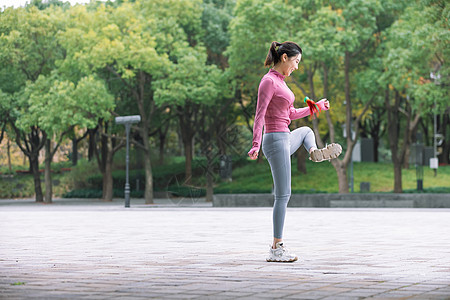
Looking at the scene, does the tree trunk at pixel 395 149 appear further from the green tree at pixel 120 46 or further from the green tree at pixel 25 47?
the green tree at pixel 25 47

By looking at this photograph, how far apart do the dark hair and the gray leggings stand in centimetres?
84

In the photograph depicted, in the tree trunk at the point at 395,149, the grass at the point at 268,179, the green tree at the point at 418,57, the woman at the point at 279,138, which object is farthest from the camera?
the grass at the point at 268,179

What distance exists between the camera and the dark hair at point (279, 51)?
8.39 m

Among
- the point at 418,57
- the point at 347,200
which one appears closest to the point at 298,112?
the point at 347,200

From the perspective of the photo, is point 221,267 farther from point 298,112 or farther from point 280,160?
point 298,112

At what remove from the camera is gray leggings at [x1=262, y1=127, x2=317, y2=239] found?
816cm

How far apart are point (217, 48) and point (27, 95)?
9369mm

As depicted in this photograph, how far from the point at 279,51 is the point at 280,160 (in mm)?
1230

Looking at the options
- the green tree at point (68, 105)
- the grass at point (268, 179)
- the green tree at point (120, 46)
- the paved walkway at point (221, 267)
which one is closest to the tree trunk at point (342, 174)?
the grass at point (268, 179)

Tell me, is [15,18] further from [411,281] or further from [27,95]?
[411,281]

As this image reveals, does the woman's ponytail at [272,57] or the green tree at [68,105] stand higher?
the green tree at [68,105]

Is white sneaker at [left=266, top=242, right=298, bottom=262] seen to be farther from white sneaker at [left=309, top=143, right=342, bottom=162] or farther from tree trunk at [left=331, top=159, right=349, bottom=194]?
tree trunk at [left=331, top=159, right=349, bottom=194]

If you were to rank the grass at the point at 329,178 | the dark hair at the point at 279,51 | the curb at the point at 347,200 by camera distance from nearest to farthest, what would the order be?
the dark hair at the point at 279,51, the curb at the point at 347,200, the grass at the point at 329,178

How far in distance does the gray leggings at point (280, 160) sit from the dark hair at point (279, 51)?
842 mm
